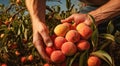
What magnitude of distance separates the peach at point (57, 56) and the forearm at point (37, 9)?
0.35 meters

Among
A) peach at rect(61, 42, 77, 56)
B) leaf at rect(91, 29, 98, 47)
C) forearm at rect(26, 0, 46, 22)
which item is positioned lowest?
peach at rect(61, 42, 77, 56)

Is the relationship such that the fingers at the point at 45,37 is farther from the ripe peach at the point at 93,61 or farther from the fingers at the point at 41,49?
the ripe peach at the point at 93,61

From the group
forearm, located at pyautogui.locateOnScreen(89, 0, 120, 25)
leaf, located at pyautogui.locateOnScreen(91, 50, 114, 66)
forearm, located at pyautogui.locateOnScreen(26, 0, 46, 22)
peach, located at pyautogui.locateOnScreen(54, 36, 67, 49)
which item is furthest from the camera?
forearm, located at pyautogui.locateOnScreen(26, 0, 46, 22)

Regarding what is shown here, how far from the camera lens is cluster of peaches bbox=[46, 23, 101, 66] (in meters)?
1.43

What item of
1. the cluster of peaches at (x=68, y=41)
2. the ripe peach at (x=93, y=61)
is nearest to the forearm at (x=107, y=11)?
the cluster of peaches at (x=68, y=41)

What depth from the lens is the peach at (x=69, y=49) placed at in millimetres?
1425

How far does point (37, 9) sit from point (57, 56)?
1.64ft

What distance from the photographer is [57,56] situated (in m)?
1.43

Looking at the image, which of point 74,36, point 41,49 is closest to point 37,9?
point 41,49

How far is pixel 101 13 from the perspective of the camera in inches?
65.7

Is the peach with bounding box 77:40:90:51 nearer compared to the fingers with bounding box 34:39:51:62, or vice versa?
the peach with bounding box 77:40:90:51

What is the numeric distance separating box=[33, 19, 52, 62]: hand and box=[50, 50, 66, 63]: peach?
0.18ft

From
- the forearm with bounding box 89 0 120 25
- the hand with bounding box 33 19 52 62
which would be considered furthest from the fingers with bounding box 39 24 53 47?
the forearm with bounding box 89 0 120 25

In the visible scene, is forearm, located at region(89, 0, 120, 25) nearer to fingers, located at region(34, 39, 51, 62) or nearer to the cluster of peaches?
the cluster of peaches
